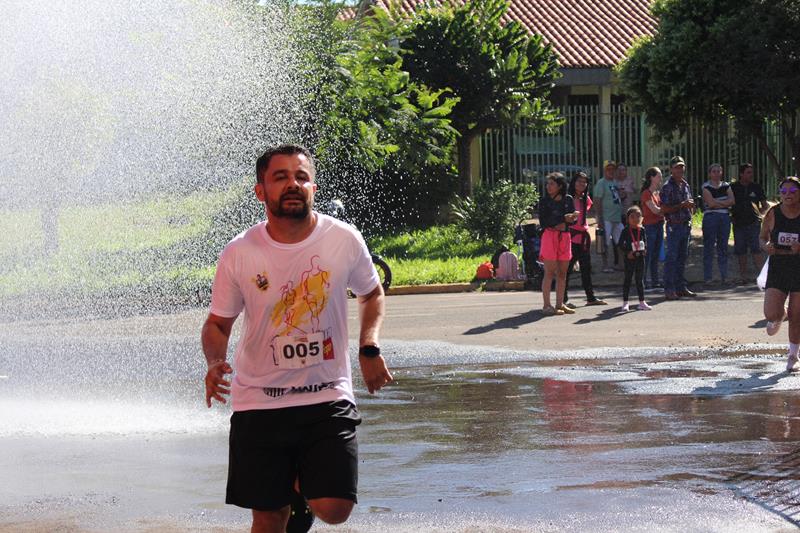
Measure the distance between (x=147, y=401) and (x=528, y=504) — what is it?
14.8 ft

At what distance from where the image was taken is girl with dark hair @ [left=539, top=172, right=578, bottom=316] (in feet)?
50.8

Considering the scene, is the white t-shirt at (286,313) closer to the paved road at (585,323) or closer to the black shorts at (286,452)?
the black shorts at (286,452)

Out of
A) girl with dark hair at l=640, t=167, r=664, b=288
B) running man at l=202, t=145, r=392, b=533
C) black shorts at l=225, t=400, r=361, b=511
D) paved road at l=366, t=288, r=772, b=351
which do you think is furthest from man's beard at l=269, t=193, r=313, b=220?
girl with dark hair at l=640, t=167, r=664, b=288

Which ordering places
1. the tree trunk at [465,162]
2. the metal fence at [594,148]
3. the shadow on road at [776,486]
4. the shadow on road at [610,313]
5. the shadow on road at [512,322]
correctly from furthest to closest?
1. the metal fence at [594,148]
2. the tree trunk at [465,162]
3. the shadow on road at [610,313]
4. the shadow on road at [512,322]
5. the shadow on road at [776,486]

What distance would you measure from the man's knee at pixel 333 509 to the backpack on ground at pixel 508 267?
1614 cm

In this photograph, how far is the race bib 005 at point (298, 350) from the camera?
475 cm

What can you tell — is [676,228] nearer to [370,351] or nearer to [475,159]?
[370,351]

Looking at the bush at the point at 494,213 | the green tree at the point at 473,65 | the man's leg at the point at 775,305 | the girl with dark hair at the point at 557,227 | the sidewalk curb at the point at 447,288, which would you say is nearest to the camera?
the man's leg at the point at 775,305

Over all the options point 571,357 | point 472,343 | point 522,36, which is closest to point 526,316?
point 472,343

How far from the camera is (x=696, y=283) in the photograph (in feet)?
64.7

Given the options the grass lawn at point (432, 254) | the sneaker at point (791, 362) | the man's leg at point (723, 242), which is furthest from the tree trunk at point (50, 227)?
the sneaker at point (791, 362)

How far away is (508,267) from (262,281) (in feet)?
53.0

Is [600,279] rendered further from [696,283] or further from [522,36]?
[522,36]

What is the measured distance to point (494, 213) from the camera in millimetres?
24859
